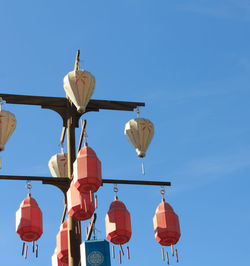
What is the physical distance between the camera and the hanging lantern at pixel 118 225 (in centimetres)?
1225

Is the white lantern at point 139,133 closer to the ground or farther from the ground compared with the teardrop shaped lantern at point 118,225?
farther from the ground

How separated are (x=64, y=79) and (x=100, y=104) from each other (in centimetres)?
84

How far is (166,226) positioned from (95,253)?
1633 millimetres

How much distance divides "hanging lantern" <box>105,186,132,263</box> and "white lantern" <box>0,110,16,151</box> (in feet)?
7.65

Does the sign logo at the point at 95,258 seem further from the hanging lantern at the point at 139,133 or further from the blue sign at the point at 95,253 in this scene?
the hanging lantern at the point at 139,133

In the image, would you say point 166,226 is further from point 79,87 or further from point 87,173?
point 79,87

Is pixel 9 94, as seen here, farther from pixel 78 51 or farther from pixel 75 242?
pixel 75 242

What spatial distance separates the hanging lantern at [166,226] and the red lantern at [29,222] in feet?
7.05

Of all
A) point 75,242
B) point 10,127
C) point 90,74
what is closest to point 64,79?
point 90,74

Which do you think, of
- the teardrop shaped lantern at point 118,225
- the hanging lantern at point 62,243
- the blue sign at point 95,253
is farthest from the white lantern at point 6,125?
the blue sign at point 95,253

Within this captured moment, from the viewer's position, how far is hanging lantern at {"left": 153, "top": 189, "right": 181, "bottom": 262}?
1256cm

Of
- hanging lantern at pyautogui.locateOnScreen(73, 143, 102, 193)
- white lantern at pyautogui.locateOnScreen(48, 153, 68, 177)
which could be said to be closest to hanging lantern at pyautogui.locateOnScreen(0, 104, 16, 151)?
hanging lantern at pyautogui.locateOnScreen(73, 143, 102, 193)

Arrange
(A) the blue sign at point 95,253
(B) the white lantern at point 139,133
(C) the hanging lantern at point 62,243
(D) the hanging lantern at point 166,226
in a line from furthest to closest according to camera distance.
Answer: (B) the white lantern at point 139,133 → (C) the hanging lantern at point 62,243 → (D) the hanging lantern at point 166,226 → (A) the blue sign at point 95,253

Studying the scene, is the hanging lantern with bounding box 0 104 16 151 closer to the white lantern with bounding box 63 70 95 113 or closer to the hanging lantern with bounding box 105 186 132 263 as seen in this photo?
the white lantern with bounding box 63 70 95 113
